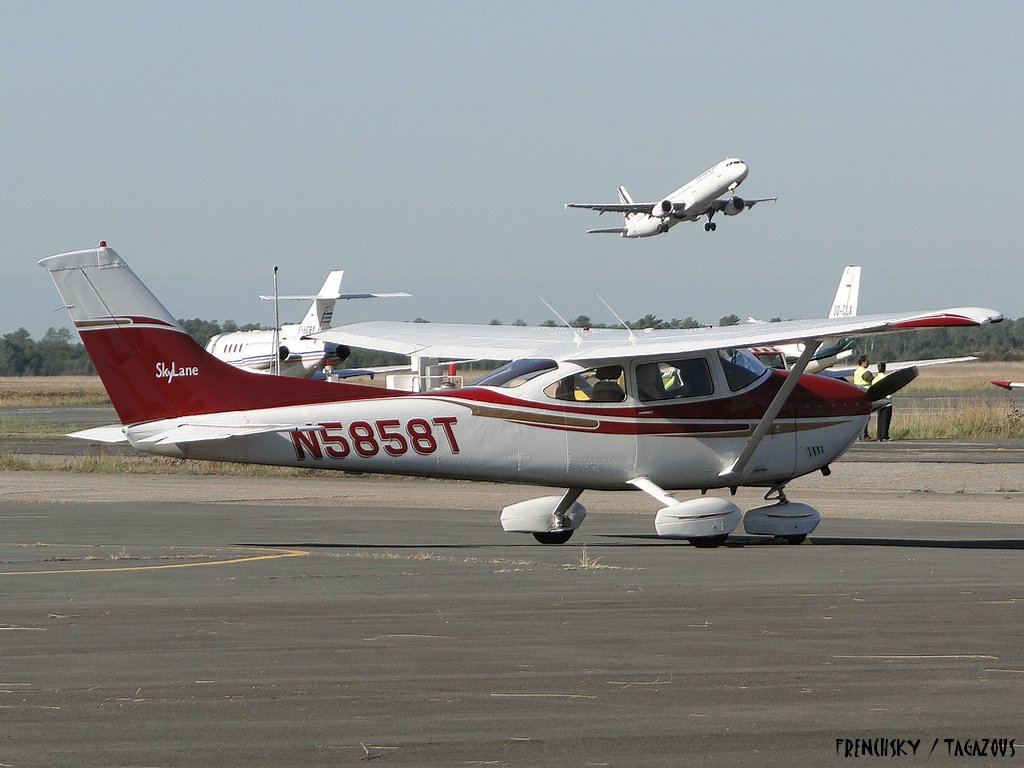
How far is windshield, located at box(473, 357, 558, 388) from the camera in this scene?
15.3 meters

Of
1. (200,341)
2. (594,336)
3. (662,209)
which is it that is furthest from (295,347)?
(200,341)

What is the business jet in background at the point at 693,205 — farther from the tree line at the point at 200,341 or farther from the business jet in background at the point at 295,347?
the tree line at the point at 200,341

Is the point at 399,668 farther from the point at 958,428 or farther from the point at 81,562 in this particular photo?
the point at 958,428

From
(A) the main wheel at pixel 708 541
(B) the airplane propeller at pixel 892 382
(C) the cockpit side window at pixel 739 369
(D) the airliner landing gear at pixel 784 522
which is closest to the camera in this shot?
(A) the main wheel at pixel 708 541

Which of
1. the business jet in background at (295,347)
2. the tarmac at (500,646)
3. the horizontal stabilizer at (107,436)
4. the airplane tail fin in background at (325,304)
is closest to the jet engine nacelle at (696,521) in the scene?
the tarmac at (500,646)

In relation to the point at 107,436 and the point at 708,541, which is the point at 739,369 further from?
the point at 107,436

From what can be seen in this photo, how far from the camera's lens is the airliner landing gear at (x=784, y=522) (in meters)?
15.6

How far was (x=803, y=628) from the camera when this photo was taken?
31.0 feet

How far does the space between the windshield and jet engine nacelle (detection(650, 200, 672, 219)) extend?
5653 centimetres

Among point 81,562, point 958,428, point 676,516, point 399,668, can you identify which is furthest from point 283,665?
point 958,428

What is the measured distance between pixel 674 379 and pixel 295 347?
44.4 meters

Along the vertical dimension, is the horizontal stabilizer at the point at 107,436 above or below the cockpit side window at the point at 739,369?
below

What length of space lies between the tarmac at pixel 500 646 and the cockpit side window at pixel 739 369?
169cm

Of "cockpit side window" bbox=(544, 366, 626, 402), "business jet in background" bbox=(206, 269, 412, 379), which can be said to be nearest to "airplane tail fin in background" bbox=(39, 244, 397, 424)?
"cockpit side window" bbox=(544, 366, 626, 402)
